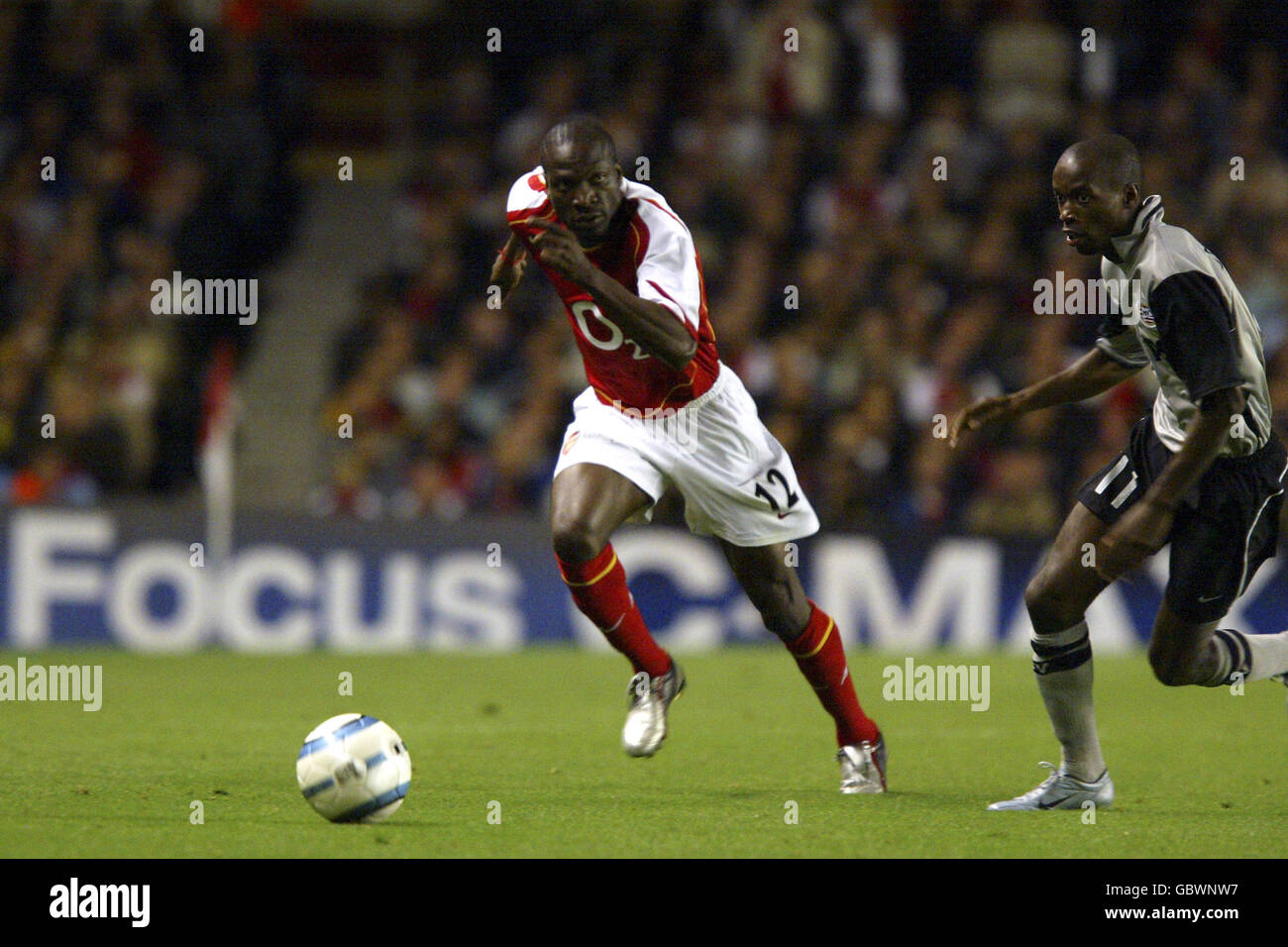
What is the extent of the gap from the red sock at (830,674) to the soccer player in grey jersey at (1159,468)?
0.66m

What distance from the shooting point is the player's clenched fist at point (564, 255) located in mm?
5695

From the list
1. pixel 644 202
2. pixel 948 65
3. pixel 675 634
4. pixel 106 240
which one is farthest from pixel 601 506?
pixel 948 65

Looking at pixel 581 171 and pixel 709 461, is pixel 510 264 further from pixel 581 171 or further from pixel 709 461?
pixel 709 461

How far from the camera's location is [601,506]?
5984 millimetres

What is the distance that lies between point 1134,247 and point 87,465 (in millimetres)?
8384

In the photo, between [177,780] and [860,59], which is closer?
[177,780]

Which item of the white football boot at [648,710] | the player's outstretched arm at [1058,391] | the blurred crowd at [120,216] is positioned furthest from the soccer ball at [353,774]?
the blurred crowd at [120,216]

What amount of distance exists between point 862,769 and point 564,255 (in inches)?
81.6

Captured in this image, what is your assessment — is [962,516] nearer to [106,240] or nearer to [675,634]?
[675,634]

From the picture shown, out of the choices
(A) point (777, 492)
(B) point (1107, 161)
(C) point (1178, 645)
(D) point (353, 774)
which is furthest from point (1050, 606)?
(D) point (353, 774)

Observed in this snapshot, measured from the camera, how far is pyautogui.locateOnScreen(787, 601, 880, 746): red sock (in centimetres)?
640

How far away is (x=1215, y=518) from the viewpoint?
5.76 meters
